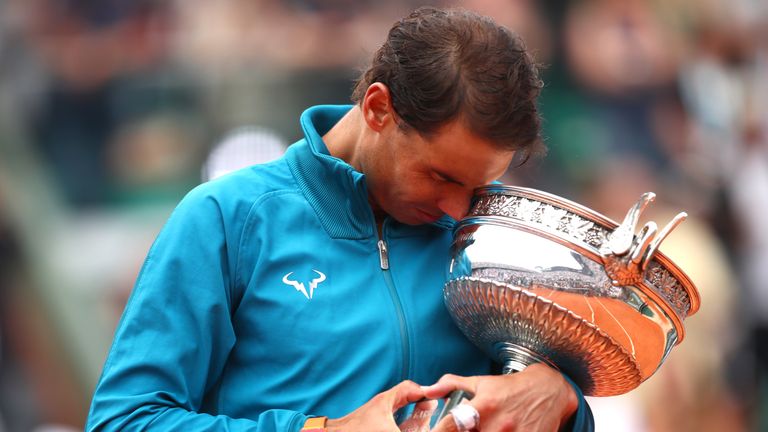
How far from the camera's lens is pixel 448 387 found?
1473mm

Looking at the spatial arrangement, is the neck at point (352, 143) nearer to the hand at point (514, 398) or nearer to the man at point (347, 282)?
the man at point (347, 282)

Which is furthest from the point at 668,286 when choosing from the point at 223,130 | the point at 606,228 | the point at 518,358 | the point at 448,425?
the point at 223,130

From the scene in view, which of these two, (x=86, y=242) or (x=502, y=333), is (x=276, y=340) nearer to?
(x=502, y=333)

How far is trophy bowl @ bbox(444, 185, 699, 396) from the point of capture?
148cm

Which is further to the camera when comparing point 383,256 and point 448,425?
point 383,256

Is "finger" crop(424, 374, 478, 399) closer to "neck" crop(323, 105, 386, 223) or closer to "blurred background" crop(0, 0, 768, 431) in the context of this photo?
"neck" crop(323, 105, 386, 223)

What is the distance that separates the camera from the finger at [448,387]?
57.7 inches

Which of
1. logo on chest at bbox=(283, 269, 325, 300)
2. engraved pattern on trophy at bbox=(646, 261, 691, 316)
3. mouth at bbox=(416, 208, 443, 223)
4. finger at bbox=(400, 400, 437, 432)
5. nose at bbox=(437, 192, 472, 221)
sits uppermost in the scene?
nose at bbox=(437, 192, 472, 221)

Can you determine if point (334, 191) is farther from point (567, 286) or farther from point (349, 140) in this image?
point (567, 286)

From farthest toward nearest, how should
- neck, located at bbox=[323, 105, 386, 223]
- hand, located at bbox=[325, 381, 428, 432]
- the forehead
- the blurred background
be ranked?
the blurred background → neck, located at bbox=[323, 105, 386, 223] → the forehead → hand, located at bbox=[325, 381, 428, 432]

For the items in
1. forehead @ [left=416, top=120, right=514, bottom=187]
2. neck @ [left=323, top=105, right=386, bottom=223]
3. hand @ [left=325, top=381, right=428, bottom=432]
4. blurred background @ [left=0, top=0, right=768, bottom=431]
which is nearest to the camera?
hand @ [left=325, top=381, right=428, bottom=432]

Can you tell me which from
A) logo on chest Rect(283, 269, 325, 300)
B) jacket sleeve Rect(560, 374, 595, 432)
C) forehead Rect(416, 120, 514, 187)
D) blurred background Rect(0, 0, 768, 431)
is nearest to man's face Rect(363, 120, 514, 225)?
forehead Rect(416, 120, 514, 187)

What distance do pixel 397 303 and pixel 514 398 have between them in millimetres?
216

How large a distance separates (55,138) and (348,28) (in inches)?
54.0
